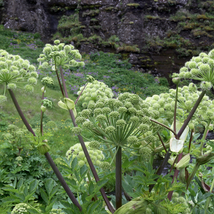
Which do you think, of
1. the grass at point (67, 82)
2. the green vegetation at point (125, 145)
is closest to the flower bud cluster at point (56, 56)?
the green vegetation at point (125, 145)

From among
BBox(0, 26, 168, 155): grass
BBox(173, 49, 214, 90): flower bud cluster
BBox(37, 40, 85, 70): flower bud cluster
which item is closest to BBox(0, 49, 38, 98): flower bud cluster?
BBox(37, 40, 85, 70): flower bud cluster

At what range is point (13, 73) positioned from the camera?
95 cm

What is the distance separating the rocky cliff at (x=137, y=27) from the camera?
16.5 meters

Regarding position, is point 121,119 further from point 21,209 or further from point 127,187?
point 21,209

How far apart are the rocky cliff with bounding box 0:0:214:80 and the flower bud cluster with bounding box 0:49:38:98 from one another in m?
15.8

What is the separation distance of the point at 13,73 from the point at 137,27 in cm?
1773

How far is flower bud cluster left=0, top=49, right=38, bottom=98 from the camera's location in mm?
932

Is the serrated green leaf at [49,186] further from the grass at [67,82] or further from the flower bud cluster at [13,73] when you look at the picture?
the grass at [67,82]

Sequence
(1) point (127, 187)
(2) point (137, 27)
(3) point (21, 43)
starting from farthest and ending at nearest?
(2) point (137, 27) < (3) point (21, 43) < (1) point (127, 187)

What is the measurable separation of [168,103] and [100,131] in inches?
17.8

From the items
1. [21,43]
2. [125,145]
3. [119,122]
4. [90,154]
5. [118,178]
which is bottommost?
[21,43]

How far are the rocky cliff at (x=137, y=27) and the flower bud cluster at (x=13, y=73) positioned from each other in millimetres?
15776

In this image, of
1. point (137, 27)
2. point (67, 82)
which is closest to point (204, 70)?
point (67, 82)

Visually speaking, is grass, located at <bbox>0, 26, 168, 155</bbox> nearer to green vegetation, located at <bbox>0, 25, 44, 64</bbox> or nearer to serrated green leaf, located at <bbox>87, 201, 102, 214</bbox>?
green vegetation, located at <bbox>0, 25, 44, 64</bbox>
